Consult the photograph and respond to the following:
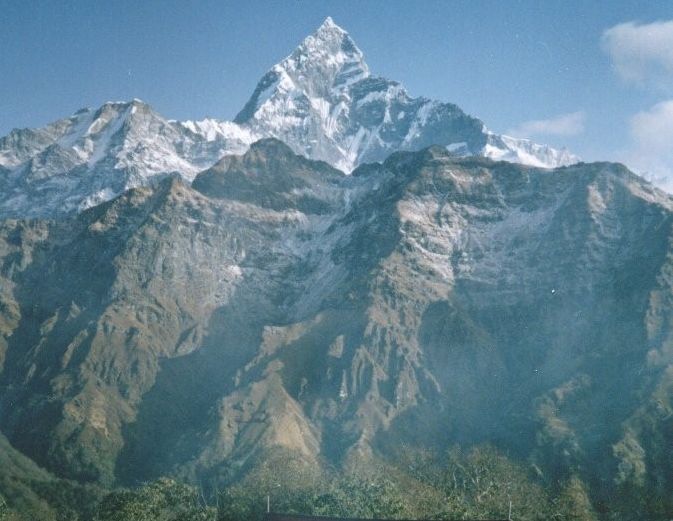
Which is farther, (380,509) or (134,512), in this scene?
(380,509)

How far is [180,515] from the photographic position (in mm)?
194125

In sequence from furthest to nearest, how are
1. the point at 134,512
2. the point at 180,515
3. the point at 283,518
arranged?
the point at 180,515 < the point at 134,512 < the point at 283,518

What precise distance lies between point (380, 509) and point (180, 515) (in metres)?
45.1

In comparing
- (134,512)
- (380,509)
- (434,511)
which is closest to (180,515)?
(134,512)

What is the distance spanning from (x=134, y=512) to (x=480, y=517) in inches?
2901

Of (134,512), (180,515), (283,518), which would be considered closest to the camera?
(283,518)

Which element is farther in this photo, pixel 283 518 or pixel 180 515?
pixel 180 515

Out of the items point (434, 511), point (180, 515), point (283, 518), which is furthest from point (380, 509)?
point (283, 518)

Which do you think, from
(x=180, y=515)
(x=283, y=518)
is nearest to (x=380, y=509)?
(x=180, y=515)

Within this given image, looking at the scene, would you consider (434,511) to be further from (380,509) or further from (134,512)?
(134,512)

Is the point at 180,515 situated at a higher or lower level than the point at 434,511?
lower

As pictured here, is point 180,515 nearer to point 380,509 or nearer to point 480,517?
point 380,509

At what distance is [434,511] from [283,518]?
61.6 m

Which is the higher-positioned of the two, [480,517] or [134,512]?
[480,517]
